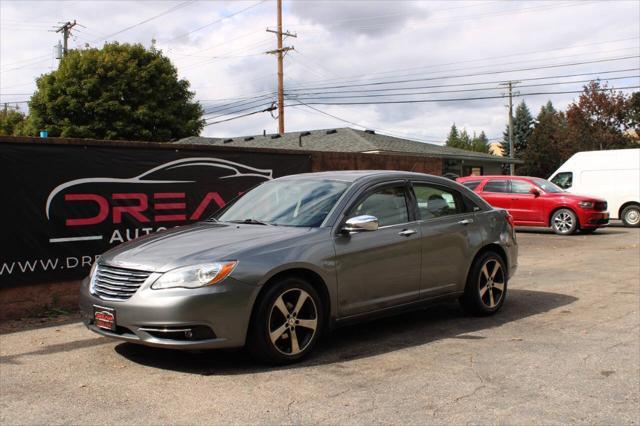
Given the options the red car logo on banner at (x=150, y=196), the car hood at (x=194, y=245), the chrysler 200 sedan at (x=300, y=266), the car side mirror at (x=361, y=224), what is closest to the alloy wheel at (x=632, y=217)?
the red car logo on banner at (x=150, y=196)

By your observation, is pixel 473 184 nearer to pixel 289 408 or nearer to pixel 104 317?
pixel 104 317

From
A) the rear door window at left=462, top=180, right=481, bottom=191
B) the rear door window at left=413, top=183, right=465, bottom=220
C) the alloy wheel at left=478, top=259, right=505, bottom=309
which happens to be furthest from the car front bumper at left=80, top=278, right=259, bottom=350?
the rear door window at left=462, top=180, right=481, bottom=191

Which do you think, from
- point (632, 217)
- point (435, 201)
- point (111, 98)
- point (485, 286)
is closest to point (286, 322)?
point (435, 201)

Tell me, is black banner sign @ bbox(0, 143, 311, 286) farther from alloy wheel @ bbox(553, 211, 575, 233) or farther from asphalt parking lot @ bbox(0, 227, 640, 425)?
alloy wheel @ bbox(553, 211, 575, 233)

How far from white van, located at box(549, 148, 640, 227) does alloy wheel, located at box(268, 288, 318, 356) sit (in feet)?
61.1

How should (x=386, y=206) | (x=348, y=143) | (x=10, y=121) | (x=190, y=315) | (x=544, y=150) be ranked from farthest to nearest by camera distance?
(x=544, y=150), (x=10, y=121), (x=348, y=143), (x=386, y=206), (x=190, y=315)

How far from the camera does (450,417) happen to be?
13.1 feet

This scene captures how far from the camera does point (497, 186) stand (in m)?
18.5

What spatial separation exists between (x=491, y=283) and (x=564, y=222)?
1177 centimetres

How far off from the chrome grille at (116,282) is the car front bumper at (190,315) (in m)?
0.08

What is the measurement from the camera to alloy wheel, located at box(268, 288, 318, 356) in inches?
194

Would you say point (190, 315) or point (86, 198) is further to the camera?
point (86, 198)

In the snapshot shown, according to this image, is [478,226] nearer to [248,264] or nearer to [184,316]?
[248,264]

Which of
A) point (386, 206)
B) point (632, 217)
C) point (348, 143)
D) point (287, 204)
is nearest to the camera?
point (287, 204)
